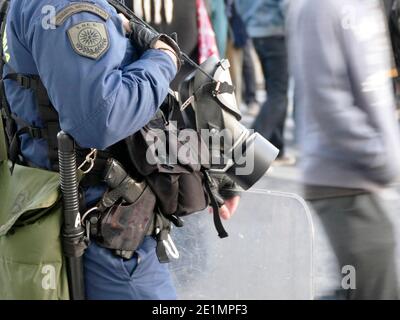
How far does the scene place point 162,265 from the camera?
1.88m

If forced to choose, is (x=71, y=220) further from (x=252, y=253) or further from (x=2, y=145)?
(x=252, y=253)

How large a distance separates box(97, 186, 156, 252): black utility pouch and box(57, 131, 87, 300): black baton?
60 millimetres

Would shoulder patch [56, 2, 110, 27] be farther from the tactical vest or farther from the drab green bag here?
the drab green bag

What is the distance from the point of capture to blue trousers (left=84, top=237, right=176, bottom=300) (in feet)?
5.81

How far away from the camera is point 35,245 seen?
173cm

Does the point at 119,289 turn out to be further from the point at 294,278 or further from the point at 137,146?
the point at 294,278

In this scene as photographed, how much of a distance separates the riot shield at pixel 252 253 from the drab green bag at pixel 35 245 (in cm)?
53

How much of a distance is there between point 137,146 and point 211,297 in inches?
25.8

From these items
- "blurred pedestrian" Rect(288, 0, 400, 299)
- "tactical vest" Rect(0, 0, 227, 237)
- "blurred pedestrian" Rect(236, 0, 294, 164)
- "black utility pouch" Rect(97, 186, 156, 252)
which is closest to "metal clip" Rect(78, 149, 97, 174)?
"tactical vest" Rect(0, 0, 227, 237)

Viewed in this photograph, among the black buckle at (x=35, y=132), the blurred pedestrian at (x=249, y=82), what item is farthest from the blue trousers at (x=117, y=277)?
the blurred pedestrian at (x=249, y=82)

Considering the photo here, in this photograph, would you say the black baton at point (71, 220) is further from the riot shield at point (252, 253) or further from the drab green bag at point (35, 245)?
the riot shield at point (252, 253)

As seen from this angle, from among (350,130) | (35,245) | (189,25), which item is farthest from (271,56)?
(35,245)

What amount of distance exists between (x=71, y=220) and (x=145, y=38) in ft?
1.65

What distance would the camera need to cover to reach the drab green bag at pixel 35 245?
5.67 feet
